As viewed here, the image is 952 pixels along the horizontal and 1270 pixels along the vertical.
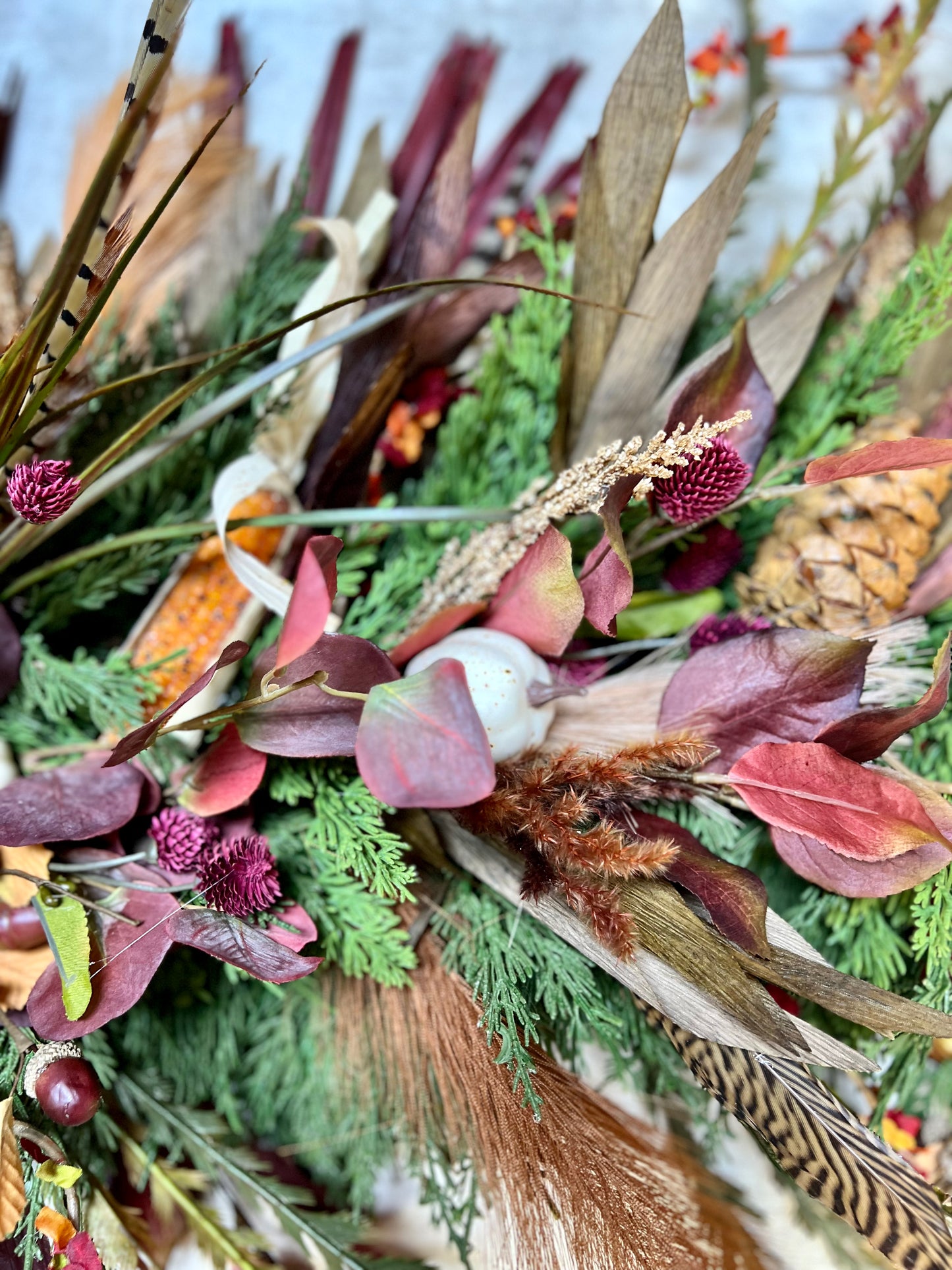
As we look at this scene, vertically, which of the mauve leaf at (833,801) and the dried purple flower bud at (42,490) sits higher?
the dried purple flower bud at (42,490)

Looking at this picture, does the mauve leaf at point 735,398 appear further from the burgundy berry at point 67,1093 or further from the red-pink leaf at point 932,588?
the burgundy berry at point 67,1093

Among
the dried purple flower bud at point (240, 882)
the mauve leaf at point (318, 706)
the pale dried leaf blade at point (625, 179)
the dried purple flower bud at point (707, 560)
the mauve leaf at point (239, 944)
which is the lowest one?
the mauve leaf at point (239, 944)

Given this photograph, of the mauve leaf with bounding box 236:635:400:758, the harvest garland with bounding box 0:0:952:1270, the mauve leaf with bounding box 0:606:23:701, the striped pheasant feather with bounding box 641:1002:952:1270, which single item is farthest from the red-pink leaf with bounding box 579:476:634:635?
the mauve leaf with bounding box 0:606:23:701

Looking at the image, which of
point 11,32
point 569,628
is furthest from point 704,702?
point 11,32

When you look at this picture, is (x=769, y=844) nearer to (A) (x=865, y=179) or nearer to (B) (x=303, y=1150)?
(B) (x=303, y=1150)

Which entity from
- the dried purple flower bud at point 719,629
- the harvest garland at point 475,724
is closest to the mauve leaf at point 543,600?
the harvest garland at point 475,724
